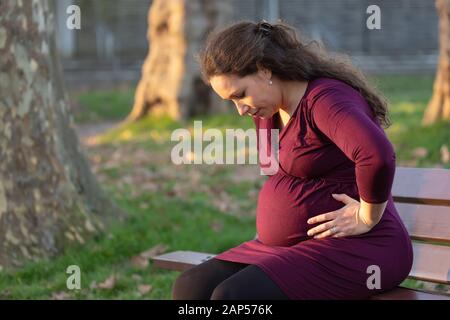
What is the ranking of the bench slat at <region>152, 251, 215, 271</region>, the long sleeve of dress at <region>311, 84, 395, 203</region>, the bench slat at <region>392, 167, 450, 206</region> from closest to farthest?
the long sleeve of dress at <region>311, 84, 395, 203</region> < the bench slat at <region>392, 167, 450, 206</region> < the bench slat at <region>152, 251, 215, 271</region>

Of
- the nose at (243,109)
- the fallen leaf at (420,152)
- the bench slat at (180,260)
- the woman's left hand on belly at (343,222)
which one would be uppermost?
the nose at (243,109)

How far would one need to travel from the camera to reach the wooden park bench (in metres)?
3.46

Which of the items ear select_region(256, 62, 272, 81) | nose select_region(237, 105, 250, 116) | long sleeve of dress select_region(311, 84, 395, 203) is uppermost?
ear select_region(256, 62, 272, 81)

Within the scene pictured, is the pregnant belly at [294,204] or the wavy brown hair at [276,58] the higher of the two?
the wavy brown hair at [276,58]

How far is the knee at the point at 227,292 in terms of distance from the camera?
9.46 ft

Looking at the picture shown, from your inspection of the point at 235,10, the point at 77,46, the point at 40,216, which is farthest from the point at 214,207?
the point at 77,46

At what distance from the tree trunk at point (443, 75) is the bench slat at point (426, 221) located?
4.25 meters

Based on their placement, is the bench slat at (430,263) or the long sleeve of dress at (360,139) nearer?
the long sleeve of dress at (360,139)

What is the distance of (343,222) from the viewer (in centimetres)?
308

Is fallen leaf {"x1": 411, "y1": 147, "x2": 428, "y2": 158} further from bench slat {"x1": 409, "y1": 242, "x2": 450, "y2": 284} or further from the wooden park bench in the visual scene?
bench slat {"x1": 409, "y1": 242, "x2": 450, "y2": 284}

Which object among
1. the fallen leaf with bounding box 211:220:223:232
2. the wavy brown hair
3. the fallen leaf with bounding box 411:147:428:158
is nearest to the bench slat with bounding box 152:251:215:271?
the wavy brown hair

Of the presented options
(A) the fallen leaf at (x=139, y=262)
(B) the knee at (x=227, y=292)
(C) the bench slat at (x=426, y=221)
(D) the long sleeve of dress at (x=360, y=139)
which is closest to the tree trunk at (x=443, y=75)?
(A) the fallen leaf at (x=139, y=262)

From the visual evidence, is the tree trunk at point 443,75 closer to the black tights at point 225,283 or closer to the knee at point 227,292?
the black tights at point 225,283
